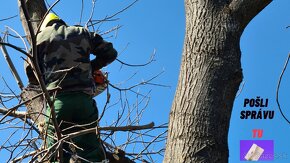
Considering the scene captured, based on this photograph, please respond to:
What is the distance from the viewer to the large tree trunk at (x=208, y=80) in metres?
2.12

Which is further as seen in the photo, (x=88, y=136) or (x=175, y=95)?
(x=88, y=136)

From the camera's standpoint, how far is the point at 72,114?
3180 mm

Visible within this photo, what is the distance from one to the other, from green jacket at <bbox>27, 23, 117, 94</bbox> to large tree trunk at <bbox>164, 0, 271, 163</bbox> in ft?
3.32

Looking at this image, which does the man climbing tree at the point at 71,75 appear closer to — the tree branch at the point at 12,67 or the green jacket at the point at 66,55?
the green jacket at the point at 66,55

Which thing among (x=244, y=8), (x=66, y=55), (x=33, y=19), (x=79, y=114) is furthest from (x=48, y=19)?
(x=244, y=8)

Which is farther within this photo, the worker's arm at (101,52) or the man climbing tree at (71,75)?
the worker's arm at (101,52)

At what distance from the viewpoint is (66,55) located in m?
3.24

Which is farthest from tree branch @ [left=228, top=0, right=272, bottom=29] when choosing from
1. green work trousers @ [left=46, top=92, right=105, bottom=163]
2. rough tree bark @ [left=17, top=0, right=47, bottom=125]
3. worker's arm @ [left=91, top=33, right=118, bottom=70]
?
rough tree bark @ [left=17, top=0, right=47, bottom=125]

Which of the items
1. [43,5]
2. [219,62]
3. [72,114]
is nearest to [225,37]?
[219,62]

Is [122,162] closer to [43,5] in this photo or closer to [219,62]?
[219,62]

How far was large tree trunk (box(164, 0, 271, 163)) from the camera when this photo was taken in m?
2.12

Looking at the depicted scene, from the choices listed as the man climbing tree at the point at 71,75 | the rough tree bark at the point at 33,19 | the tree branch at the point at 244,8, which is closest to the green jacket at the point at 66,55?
the man climbing tree at the point at 71,75

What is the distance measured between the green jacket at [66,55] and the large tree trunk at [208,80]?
101cm

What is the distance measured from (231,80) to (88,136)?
3.70ft
